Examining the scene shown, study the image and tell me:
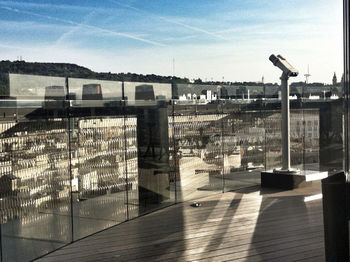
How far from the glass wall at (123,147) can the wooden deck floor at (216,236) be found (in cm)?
26

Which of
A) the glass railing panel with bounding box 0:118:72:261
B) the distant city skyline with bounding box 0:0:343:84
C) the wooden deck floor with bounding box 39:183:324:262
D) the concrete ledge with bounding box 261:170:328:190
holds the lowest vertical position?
the wooden deck floor with bounding box 39:183:324:262

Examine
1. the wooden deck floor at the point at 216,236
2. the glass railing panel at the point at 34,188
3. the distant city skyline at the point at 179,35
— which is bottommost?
the wooden deck floor at the point at 216,236

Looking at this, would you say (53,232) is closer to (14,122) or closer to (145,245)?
(145,245)

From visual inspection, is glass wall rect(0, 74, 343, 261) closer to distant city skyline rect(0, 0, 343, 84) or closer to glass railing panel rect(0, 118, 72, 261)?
glass railing panel rect(0, 118, 72, 261)

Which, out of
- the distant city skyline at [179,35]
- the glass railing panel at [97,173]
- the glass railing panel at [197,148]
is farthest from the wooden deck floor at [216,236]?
the distant city skyline at [179,35]

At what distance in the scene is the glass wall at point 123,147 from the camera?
10.5 ft

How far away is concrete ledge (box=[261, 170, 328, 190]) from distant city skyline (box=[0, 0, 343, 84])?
1442 mm

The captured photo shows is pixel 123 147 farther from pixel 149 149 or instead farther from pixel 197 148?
pixel 197 148

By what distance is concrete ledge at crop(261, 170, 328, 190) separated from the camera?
19.6 ft

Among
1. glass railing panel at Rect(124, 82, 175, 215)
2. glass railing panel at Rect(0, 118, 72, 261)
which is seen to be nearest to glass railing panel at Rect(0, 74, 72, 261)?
glass railing panel at Rect(0, 118, 72, 261)

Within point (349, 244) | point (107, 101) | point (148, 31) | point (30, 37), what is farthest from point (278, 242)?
point (148, 31)

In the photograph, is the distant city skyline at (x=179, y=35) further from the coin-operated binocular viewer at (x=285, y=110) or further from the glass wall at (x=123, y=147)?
the glass wall at (x=123, y=147)

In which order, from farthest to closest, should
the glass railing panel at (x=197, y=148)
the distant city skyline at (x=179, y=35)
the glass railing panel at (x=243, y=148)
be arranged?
1. the glass railing panel at (x=243, y=148)
2. the glass railing panel at (x=197, y=148)
3. the distant city skyline at (x=179, y=35)

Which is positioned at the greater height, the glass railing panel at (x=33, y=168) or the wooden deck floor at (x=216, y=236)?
the glass railing panel at (x=33, y=168)
